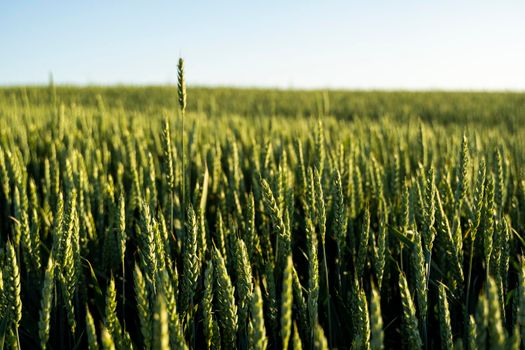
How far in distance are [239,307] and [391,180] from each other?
0.97 meters

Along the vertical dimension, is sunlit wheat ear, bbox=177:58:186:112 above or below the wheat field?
above

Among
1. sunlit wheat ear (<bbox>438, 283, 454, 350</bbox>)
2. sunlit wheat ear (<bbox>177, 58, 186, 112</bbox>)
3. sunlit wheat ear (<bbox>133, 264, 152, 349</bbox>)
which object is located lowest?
sunlit wheat ear (<bbox>438, 283, 454, 350</bbox>)

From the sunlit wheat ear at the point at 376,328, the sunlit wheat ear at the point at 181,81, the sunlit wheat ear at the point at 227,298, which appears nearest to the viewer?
the sunlit wheat ear at the point at 376,328

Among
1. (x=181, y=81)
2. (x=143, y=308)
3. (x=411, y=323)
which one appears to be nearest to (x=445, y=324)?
(x=411, y=323)

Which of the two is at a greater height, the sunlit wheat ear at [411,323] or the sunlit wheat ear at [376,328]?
the sunlit wheat ear at [376,328]

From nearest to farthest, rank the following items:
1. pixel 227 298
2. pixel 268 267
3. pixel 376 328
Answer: pixel 376 328 < pixel 227 298 < pixel 268 267

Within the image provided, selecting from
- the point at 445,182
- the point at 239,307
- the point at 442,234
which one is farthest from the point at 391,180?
the point at 239,307

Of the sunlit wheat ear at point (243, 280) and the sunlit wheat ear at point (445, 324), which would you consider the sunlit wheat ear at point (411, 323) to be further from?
the sunlit wheat ear at point (243, 280)

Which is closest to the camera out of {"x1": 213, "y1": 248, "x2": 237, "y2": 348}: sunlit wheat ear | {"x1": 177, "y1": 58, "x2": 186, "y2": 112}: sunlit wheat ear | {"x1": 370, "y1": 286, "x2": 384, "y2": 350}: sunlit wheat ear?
{"x1": 370, "y1": 286, "x2": 384, "y2": 350}: sunlit wheat ear

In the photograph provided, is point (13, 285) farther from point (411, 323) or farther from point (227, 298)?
point (411, 323)

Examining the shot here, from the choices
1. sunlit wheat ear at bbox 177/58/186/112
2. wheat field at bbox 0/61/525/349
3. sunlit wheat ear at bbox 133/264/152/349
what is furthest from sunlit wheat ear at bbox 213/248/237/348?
sunlit wheat ear at bbox 177/58/186/112

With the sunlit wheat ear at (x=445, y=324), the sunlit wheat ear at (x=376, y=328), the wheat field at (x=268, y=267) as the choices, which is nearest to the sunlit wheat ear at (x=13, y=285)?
the wheat field at (x=268, y=267)

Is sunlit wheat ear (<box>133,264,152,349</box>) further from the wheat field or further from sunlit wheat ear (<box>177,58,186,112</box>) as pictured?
sunlit wheat ear (<box>177,58,186,112</box>)

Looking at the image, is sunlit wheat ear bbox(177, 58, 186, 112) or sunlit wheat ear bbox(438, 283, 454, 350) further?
sunlit wheat ear bbox(177, 58, 186, 112)
